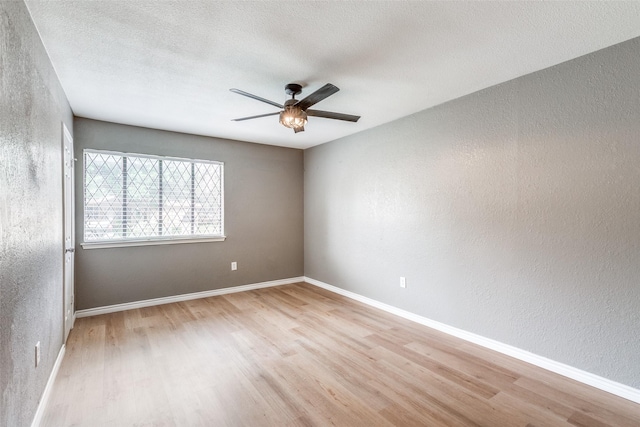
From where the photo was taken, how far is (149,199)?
4.02 m

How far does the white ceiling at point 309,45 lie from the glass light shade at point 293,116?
0.29m

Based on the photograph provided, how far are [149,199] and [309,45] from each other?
314 cm

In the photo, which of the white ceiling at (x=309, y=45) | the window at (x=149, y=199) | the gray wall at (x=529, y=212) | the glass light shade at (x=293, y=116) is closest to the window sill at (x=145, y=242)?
the window at (x=149, y=199)

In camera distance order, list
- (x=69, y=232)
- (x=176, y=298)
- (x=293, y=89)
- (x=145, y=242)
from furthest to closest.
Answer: (x=176, y=298)
(x=145, y=242)
(x=69, y=232)
(x=293, y=89)

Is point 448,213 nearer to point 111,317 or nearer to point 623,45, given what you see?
point 623,45

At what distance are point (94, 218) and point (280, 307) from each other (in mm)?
2567

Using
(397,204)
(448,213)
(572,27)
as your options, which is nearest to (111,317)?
(397,204)

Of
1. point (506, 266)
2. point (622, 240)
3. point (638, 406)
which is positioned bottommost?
point (638, 406)

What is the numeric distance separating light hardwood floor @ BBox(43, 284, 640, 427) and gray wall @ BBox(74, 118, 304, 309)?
60 cm

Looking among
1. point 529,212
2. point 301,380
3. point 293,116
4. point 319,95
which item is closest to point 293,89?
point 293,116

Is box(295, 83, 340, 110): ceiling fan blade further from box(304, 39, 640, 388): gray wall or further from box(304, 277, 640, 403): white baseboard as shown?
box(304, 277, 640, 403): white baseboard

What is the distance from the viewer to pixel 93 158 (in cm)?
364

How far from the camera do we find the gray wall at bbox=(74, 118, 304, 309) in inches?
143

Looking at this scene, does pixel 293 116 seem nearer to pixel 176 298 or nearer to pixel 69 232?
pixel 69 232
